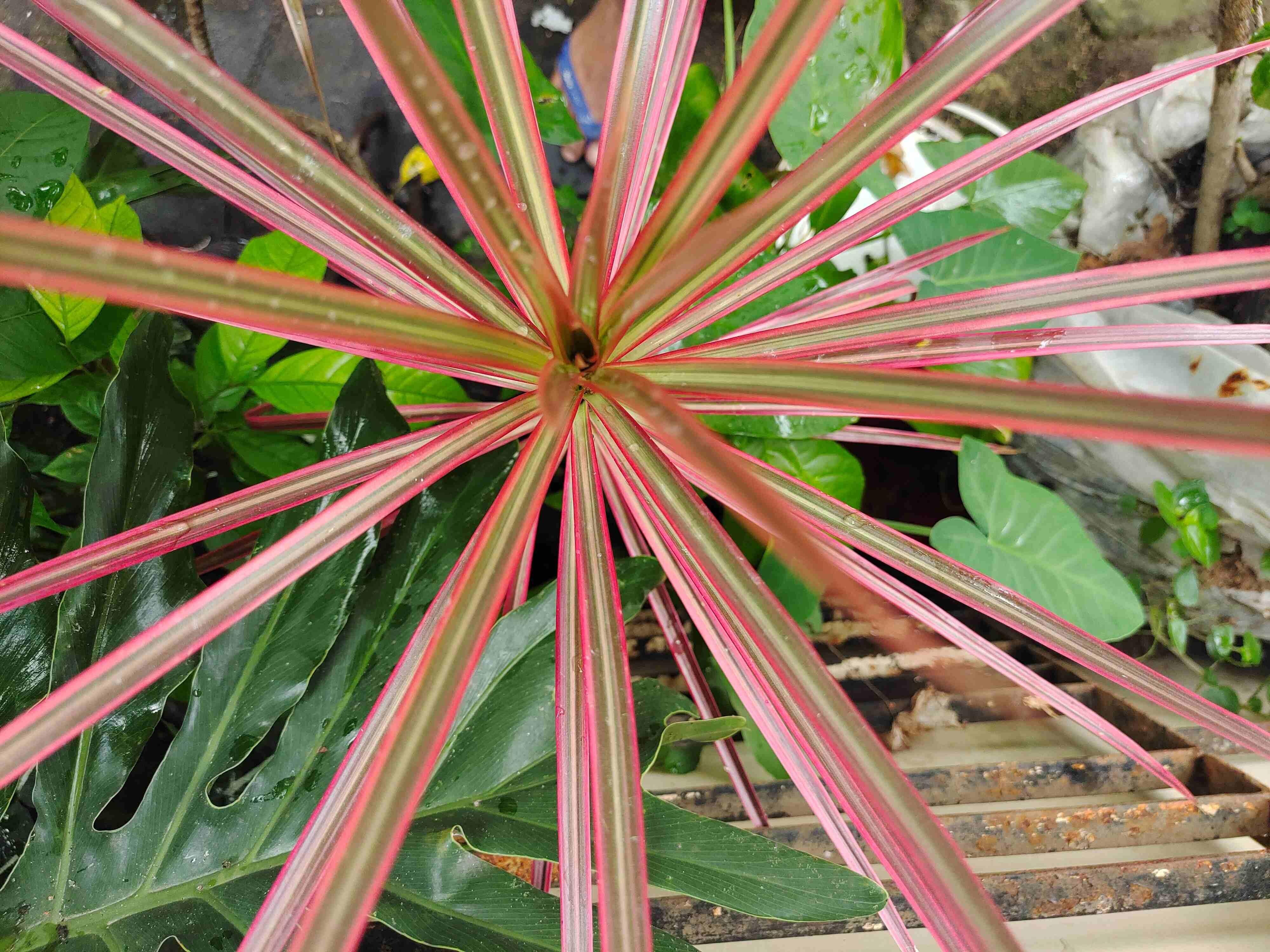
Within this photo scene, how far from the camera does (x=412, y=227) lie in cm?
52

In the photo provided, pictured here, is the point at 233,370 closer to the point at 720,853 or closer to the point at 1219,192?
the point at 720,853

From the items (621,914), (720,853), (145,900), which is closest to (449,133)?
(621,914)

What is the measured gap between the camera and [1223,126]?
118 cm

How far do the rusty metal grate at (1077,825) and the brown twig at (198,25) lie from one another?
3.79 feet

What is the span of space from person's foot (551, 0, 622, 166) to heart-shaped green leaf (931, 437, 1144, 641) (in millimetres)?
953

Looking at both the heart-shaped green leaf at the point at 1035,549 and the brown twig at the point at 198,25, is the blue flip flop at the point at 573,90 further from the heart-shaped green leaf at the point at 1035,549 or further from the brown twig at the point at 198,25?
the heart-shaped green leaf at the point at 1035,549

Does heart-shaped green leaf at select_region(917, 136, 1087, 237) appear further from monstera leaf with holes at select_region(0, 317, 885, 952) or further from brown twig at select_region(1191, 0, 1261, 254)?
monstera leaf with holes at select_region(0, 317, 885, 952)

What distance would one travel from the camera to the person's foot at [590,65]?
52.9 inches

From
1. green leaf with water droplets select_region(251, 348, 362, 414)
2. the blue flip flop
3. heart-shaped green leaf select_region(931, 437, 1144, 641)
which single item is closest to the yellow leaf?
the blue flip flop

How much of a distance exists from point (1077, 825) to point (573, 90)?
150 centimetres

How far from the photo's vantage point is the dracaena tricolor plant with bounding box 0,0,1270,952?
32 centimetres

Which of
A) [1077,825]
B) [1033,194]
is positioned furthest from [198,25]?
[1077,825]

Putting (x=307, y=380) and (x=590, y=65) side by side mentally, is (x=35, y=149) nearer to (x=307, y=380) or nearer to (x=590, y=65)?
(x=307, y=380)

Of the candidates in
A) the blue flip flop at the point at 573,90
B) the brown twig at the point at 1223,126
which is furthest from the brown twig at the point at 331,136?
the brown twig at the point at 1223,126
